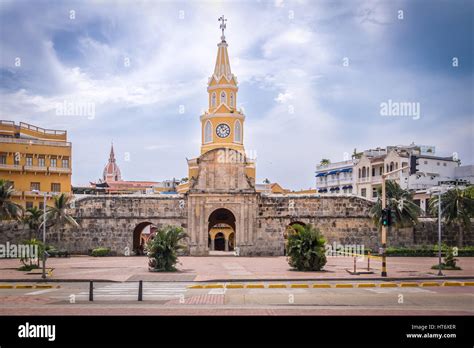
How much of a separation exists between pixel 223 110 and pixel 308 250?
38.4m

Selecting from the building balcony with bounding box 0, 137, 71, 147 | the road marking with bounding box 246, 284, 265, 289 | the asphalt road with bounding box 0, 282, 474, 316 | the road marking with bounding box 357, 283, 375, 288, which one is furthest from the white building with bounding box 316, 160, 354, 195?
the road marking with bounding box 246, 284, 265, 289

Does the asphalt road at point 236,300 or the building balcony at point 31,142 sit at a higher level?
the building balcony at point 31,142

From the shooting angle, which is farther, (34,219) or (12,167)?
(12,167)

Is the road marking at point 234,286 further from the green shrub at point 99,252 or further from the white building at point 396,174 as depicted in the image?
the white building at point 396,174

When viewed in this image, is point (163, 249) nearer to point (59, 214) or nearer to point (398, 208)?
point (59, 214)

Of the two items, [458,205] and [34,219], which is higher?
[458,205]

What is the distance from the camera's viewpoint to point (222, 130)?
2692 inches

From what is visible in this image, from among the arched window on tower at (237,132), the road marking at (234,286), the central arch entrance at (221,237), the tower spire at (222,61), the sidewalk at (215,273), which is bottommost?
the central arch entrance at (221,237)

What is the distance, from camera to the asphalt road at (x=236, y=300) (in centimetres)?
1702

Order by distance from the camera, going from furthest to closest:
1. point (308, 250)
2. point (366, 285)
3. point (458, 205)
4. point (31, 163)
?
point (31, 163) → point (458, 205) → point (308, 250) → point (366, 285)

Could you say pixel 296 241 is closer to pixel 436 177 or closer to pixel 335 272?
pixel 335 272

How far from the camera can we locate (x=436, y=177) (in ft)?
224

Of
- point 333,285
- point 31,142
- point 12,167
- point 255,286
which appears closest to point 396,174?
point 31,142

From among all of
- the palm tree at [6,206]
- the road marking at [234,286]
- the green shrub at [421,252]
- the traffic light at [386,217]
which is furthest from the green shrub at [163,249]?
the green shrub at [421,252]
